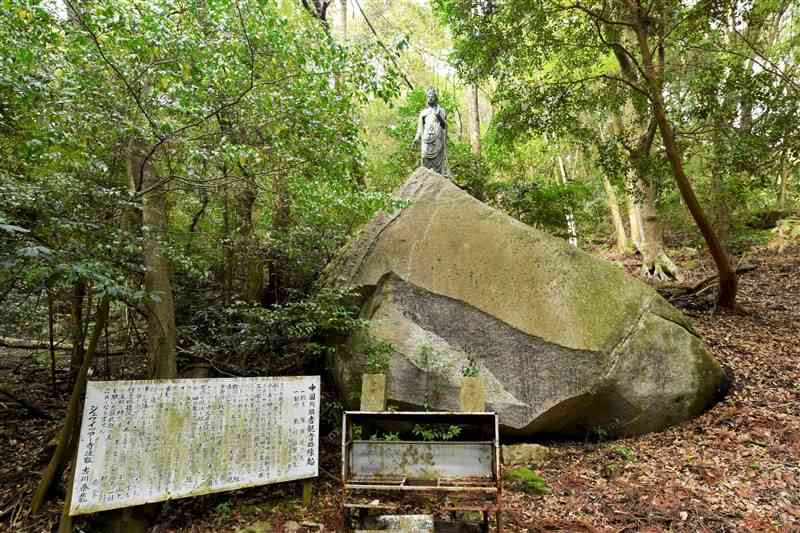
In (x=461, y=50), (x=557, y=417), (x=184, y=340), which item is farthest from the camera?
(x=461, y=50)

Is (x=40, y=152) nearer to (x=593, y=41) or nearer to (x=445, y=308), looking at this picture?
(x=445, y=308)

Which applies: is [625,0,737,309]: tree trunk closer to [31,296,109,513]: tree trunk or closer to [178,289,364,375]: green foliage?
[178,289,364,375]: green foliage

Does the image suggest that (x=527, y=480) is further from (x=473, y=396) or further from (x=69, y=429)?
(x=69, y=429)

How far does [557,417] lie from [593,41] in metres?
6.92

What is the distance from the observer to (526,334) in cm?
572

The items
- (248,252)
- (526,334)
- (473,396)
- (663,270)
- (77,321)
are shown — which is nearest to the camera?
(473,396)

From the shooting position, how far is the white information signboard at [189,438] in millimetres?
3898

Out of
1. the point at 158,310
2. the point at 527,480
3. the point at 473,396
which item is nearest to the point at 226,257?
the point at 158,310

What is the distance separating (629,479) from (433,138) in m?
6.41

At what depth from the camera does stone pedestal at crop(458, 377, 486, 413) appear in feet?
14.1

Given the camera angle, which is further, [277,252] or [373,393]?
[277,252]

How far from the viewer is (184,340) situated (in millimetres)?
6191

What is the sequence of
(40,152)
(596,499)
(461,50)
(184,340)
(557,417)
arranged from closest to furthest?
(40,152) < (596,499) < (557,417) < (184,340) < (461,50)

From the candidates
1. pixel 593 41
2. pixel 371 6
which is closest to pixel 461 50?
pixel 593 41
